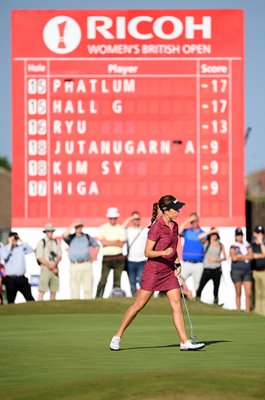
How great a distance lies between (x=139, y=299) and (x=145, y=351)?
658 mm

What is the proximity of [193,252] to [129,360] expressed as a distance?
13.2 m

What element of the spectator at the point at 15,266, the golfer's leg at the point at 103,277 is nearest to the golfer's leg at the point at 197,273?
the golfer's leg at the point at 103,277

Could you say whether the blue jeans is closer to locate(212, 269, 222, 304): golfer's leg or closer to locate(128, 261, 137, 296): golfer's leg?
locate(128, 261, 137, 296): golfer's leg

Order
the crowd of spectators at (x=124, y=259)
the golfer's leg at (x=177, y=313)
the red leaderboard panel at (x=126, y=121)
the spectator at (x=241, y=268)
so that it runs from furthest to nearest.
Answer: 1. the red leaderboard panel at (x=126, y=121)
2. the crowd of spectators at (x=124, y=259)
3. the spectator at (x=241, y=268)
4. the golfer's leg at (x=177, y=313)

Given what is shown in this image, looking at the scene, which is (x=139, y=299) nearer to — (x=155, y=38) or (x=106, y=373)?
(x=106, y=373)

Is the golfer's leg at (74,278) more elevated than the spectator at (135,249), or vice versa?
the spectator at (135,249)

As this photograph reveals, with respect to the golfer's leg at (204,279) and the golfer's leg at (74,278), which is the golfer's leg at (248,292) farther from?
the golfer's leg at (74,278)

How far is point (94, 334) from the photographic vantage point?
A: 52.4ft

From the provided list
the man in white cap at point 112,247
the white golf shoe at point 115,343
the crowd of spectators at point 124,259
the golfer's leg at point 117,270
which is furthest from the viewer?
the golfer's leg at point 117,270

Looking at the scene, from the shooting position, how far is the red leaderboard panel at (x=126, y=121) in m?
27.3

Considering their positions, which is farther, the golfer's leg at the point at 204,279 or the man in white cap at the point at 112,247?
the golfer's leg at the point at 204,279

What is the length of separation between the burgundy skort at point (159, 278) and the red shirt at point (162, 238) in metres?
0.05

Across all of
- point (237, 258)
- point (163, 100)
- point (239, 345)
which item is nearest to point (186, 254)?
point (237, 258)

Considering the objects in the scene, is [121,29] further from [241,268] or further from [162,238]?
[162,238]
